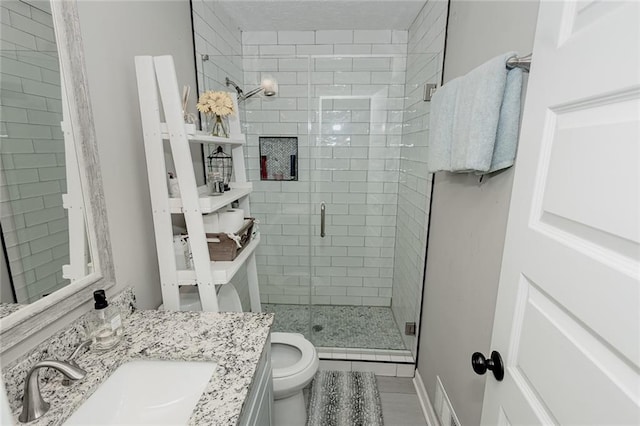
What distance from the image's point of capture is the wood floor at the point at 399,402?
68.0 inches

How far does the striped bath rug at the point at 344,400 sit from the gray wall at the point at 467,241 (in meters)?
0.36

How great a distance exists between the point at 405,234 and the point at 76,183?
81.6 inches

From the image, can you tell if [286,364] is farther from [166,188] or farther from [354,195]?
[354,195]

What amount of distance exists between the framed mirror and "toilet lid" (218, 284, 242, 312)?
0.62 metres

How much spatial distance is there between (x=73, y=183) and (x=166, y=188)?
0.95 ft

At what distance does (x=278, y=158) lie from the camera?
2.54 meters

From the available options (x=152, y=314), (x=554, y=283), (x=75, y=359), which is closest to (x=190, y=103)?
(x=152, y=314)

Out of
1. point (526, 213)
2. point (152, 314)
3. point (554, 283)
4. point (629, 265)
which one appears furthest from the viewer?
point (152, 314)

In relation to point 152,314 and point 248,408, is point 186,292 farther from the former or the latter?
point 248,408

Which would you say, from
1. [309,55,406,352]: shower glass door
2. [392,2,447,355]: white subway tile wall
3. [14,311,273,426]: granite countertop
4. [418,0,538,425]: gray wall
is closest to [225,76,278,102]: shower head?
[309,55,406,352]: shower glass door

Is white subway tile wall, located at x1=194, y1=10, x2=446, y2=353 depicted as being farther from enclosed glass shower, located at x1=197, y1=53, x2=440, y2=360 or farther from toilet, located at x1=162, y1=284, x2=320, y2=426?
toilet, located at x1=162, y1=284, x2=320, y2=426

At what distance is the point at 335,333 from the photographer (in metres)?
2.41

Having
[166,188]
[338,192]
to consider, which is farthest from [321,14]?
[166,188]

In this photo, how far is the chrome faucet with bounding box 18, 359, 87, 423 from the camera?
2.23 feet
